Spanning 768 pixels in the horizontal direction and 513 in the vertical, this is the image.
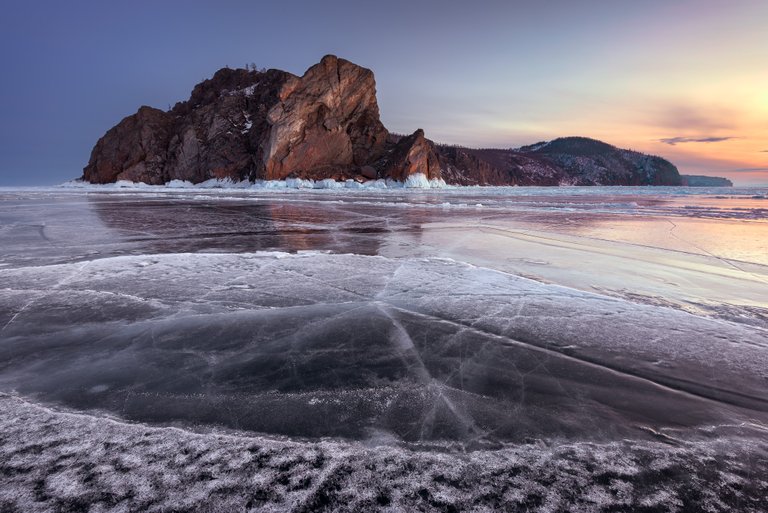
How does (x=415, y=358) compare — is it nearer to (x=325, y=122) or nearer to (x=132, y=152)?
(x=325, y=122)

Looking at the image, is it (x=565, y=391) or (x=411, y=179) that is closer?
(x=565, y=391)

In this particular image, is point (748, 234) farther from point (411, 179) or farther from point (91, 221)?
point (411, 179)

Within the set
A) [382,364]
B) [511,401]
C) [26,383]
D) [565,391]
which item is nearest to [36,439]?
[26,383]

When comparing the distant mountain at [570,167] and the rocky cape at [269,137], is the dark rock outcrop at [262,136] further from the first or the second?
the distant mountain at [570,167]

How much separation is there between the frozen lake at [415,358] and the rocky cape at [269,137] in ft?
220

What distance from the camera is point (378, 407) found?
6.26 feet

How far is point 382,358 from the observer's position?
249cm

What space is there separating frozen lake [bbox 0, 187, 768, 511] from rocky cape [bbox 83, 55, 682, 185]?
2646 inches

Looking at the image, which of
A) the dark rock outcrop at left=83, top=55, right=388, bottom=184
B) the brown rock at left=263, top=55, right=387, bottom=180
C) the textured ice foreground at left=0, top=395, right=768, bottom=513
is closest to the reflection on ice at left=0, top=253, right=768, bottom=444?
the textured ice foreground at left=0, top=395, right=768, bottom=513

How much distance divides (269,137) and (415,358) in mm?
71081

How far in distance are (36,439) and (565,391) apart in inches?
101

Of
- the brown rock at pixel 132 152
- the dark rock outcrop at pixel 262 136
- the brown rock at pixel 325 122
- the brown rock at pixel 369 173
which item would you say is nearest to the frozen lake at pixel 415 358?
the brown rock at pixel 325 122

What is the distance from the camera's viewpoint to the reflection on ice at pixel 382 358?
6.07 ft

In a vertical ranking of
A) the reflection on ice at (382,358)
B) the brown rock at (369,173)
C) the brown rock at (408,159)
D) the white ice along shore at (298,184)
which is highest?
the brown rock at (408,159)
